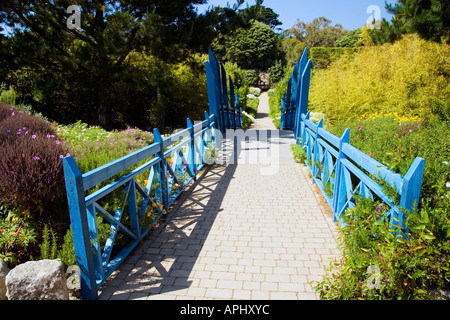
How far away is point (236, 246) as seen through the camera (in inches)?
135

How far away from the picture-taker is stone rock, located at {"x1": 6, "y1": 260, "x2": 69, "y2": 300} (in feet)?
7.14

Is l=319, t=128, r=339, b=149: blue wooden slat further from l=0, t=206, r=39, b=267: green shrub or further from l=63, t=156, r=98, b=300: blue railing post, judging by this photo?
l=0, t=206, r=39, b=267: green shrub

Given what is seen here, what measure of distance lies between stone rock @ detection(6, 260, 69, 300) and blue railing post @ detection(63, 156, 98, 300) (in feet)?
0.53

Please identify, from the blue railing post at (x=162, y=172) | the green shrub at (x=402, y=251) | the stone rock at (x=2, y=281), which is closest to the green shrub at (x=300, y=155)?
the blue railing post at (x=162, y=172)

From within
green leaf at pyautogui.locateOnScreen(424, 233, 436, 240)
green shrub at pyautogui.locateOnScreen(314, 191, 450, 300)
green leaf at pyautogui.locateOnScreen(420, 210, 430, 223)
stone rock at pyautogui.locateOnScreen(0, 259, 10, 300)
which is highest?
green leaf at pyautogui.locateOnScreen(420, 210, 430, 223)

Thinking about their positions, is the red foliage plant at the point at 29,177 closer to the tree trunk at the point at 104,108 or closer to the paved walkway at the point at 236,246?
the paved walkway at the point at 236,246

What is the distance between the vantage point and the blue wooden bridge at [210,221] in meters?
2.45

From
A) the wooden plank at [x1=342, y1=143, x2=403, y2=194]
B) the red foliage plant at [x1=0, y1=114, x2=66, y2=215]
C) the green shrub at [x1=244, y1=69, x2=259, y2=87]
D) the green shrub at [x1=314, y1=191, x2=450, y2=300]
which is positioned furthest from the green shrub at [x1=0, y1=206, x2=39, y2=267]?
the green shrub at [x1=244, y1=69, x2=259, y2=87]

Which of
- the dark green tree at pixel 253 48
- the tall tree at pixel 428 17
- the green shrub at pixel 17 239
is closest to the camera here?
the green shrub at pixel 17 239

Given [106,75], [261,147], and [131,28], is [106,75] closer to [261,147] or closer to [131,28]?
[131,28]

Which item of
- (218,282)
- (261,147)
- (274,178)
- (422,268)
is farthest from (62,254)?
(261,147)

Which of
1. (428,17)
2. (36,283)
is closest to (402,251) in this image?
(36,283)

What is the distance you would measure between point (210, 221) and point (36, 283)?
7.28ft

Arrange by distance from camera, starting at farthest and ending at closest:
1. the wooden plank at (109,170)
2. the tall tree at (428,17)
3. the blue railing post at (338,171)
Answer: the tall tree at (428,17), the blue railing post at (338,171), the wooden plank at (109,170)
